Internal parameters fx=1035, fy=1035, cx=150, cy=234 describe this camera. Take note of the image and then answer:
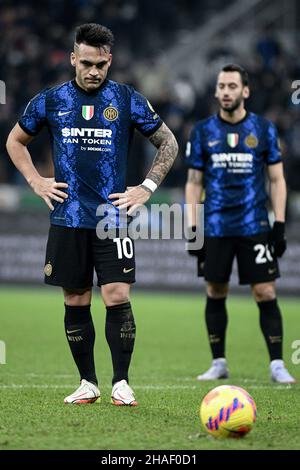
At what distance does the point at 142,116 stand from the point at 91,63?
→ 0.46m

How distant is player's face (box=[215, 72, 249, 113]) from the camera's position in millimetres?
8344

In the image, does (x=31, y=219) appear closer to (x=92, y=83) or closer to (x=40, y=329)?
(x=40, y=329)

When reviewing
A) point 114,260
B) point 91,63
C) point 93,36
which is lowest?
point 114,260

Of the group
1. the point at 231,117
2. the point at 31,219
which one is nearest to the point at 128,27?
the point at 31,219

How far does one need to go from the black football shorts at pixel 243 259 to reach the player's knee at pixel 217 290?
6.6 inches

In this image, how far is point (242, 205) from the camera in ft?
27.4

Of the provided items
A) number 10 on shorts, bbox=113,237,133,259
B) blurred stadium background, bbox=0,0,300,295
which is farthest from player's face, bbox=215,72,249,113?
blurred stadium background, bbox=0,0,300,295

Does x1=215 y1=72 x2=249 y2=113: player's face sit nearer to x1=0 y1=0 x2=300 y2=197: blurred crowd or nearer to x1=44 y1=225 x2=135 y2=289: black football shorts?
x1=44 y1=225 x2=135 y2=289: black football shorts

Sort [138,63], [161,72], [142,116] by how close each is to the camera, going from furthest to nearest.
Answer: [138,63]
[161,72]
[142,116]

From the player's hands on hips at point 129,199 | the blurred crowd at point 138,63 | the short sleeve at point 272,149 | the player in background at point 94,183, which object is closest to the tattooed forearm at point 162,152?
the player in background at point 94,183

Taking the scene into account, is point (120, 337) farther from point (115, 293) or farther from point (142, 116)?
point (142, 116)

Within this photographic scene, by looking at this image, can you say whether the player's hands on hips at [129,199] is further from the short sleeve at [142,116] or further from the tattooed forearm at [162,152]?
the short sleeve at [142,116]

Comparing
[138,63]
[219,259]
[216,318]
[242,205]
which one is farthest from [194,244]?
[138,63]

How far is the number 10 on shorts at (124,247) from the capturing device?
20.6ft
